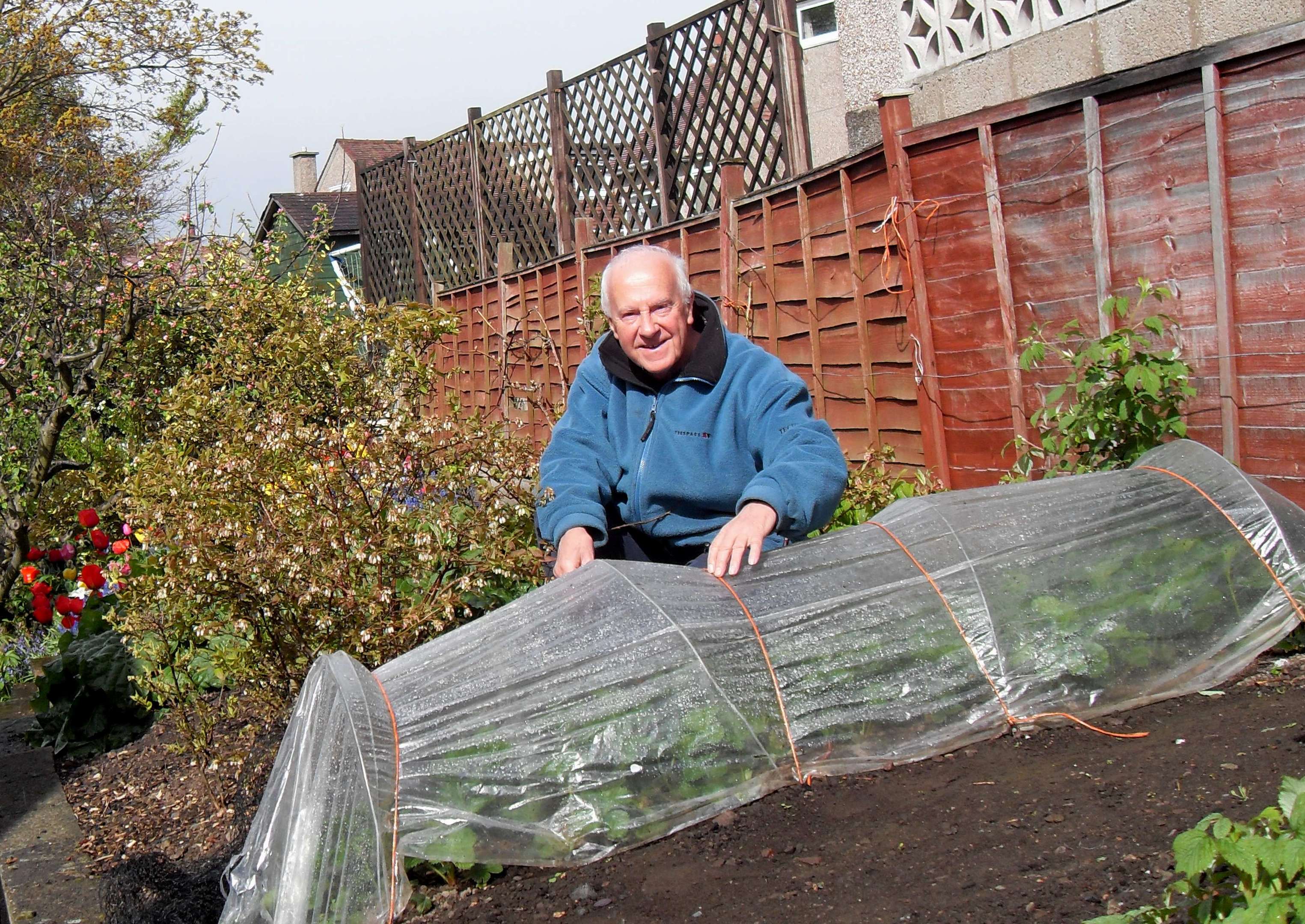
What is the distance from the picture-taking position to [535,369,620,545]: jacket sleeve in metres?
3.13

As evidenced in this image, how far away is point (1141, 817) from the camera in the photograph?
2314 millimetres

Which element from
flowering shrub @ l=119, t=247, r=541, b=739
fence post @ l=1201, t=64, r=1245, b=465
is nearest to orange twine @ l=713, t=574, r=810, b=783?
flowering shrub @ l=119, t=247, r=541, b=739

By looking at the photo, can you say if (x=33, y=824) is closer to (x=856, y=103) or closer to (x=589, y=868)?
(x=589, y=868)

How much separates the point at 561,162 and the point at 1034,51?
5950 millimetres

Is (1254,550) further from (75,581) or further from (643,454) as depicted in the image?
(75,581)

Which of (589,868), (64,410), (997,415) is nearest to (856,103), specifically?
(997,415)

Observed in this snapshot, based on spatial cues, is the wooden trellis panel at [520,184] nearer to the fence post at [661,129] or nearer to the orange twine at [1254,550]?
the fence post at [661,129]

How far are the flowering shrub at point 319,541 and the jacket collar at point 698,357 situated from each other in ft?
1.94

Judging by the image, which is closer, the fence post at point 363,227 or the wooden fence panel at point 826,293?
the wooden fence panel at point 826,293

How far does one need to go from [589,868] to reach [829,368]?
4.32 m

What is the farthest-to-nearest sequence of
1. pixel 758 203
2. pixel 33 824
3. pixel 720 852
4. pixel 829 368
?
pixel 758 203 → pixel 829 368 → pixel 33 824 → pixel 720 852

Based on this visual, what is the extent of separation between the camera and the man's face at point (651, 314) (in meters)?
3.12

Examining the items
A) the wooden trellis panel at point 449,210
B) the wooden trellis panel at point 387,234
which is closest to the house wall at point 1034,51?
the wooden trellis panel at point 449,210

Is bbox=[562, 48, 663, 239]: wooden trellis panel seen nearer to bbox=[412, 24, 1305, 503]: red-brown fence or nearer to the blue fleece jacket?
bbox=[412, 24, 1305, 503]: red-brown fence
